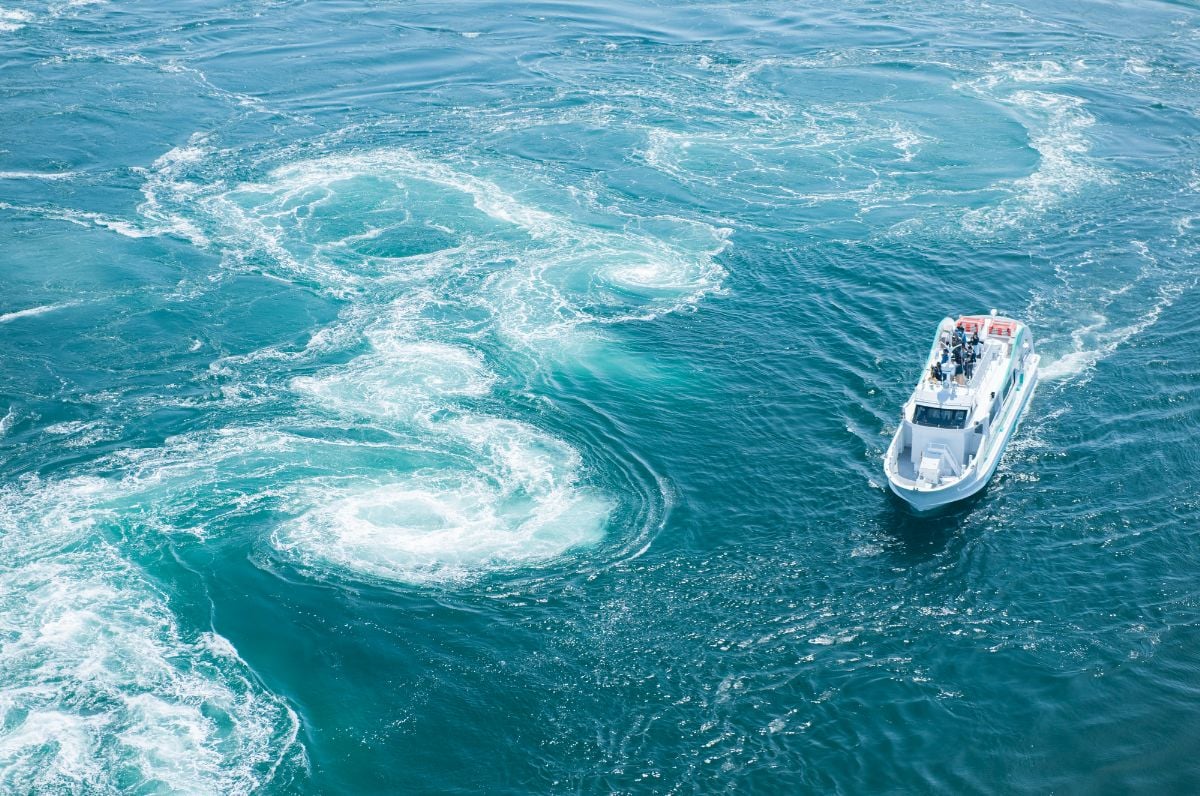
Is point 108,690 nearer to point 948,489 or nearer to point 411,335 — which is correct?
point 411,335

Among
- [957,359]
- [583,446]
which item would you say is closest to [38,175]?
[583,446]

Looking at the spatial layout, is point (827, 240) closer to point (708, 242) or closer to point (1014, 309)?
point (708, 242)

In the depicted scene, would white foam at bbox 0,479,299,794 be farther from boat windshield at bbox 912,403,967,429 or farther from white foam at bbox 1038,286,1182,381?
white foam at bbox 1038,286,1182,381

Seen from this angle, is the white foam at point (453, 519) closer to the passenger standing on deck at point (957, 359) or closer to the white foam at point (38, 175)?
the passenger standing on deck at point (957, 359)

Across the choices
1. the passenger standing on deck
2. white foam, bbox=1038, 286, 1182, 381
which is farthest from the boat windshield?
white foam, bbox=1038, 286, 1182, 381

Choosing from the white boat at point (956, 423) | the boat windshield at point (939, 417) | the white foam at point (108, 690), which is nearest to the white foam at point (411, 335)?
the white foam at point (108, 690)
